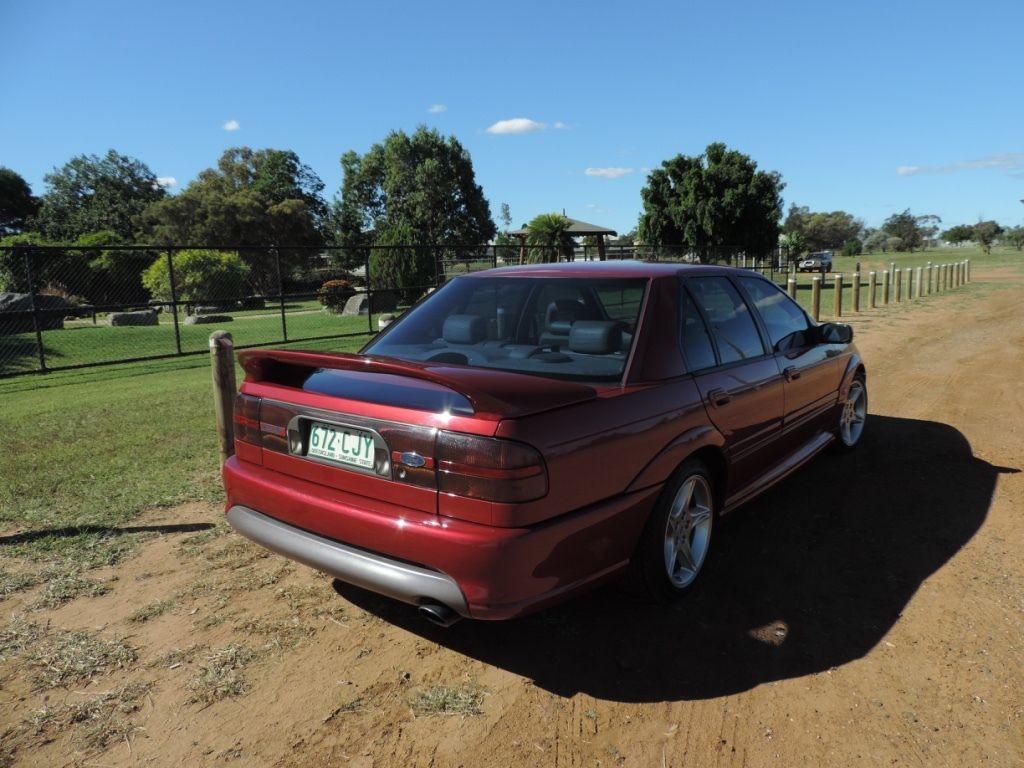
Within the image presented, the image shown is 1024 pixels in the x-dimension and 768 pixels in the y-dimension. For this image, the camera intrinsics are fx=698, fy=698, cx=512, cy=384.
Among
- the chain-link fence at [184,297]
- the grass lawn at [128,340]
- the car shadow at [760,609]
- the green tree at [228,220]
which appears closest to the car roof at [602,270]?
the car shadow at [760,609]

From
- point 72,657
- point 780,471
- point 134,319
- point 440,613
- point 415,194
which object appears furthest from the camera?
point 415,194

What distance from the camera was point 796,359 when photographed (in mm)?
4414

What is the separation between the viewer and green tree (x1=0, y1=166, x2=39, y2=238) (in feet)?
203

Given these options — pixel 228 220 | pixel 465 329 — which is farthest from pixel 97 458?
pixel 228 220

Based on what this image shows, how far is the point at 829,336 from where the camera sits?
15.6ft

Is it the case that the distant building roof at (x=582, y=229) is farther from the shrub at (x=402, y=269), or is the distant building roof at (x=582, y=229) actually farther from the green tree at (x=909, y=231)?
the green tree at (x=909, y=231)

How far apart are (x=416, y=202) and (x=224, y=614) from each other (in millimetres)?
57168

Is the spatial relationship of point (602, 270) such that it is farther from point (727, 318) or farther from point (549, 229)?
point (549, 229)

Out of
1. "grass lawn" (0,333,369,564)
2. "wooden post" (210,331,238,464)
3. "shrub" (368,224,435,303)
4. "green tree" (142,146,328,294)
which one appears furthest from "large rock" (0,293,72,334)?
"green tree" (142,146,328,294)

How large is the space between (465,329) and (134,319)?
20.3 m

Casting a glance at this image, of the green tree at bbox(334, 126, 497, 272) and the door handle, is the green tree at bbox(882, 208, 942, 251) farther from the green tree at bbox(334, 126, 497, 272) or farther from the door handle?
the door handle

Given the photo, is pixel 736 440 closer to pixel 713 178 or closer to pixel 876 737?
pixel 876 737

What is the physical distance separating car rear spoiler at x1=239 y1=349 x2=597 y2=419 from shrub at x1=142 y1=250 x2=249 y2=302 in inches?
870

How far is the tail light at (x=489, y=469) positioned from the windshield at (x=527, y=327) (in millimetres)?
716
